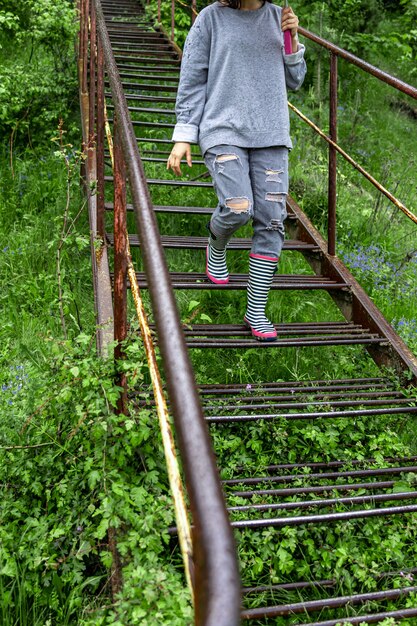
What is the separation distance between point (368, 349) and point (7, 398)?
1.73m

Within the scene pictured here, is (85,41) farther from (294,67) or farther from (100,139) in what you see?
(294,67)

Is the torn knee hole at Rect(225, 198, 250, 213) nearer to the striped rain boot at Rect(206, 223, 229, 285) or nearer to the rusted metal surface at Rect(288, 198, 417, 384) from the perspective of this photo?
the striped rain boot at Rect(206, 223, 229, 285)

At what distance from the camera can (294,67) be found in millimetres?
3457

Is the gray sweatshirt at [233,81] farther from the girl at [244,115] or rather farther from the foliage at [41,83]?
the foliage at [41,83]

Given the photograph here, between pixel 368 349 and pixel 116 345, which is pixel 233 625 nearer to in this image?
pixel 116 345

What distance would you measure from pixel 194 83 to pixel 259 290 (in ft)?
3.29

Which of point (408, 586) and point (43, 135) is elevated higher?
point (43, 135)

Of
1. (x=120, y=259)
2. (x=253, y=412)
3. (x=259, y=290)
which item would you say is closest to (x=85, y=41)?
(x=259, y=290)

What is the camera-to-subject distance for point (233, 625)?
2.31 feet

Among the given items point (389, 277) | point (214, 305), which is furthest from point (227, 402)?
point (389, 277)

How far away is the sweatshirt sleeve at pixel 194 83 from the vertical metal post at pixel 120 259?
36.7 inches

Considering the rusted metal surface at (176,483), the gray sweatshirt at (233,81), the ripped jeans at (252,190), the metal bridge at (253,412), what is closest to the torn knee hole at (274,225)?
the ripped jeans at (252,190)

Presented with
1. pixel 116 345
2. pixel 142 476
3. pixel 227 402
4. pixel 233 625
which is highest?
pixel 233 625

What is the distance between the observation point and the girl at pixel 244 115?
129 inches
